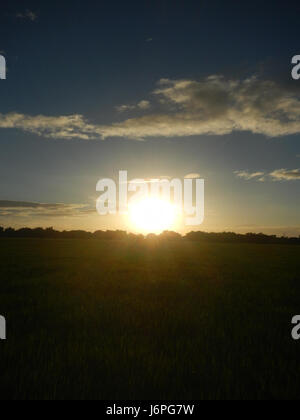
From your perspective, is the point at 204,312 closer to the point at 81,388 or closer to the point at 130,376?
the point at 130,376

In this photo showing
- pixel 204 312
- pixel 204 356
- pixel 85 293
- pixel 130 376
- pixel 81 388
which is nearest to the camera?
pixel 81 388

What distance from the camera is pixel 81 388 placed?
15.5ft

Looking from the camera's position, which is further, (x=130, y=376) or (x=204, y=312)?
(x=204, y=312)

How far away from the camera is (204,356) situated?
5945 mm

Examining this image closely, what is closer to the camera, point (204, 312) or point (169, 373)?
point (169, 373)

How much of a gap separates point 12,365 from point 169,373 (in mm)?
2337

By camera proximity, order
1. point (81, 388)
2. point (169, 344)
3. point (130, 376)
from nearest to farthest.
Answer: point (81, 388) → point (130, 376) → point (169, 344)
